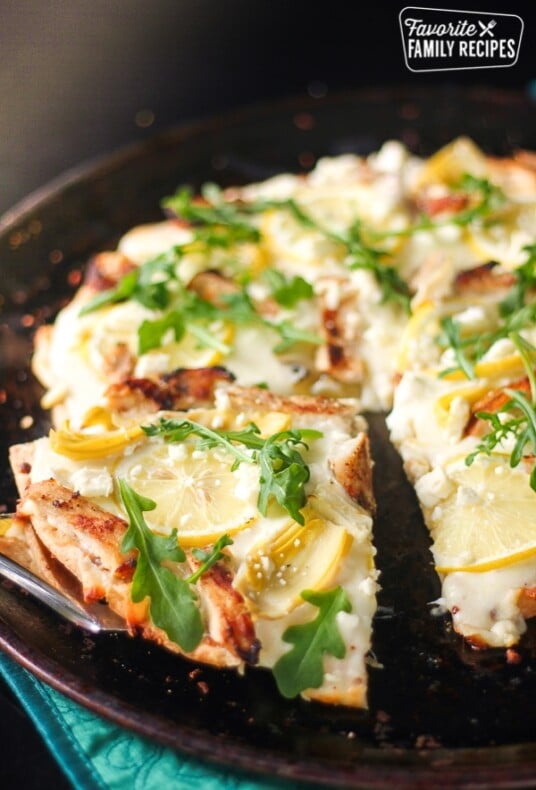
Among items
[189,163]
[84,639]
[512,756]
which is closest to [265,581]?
[84,639]

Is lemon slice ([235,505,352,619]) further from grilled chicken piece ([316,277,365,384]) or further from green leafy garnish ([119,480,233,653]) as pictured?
grilled chicken piece ([316,277,365,384])

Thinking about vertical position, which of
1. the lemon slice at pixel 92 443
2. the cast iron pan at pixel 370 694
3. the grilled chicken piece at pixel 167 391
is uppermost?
the lemon slice at pixel 92 443

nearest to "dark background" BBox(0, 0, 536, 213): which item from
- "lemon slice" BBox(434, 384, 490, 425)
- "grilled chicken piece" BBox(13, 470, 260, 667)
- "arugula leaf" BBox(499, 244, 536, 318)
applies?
"arugula leaf" BBox(499, 244, 536, 318)

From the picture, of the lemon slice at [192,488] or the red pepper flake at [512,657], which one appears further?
the lemon slice at [192,488]

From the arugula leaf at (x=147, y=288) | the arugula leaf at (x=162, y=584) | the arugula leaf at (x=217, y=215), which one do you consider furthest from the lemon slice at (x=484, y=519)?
the arugula leaf at (x=217, y=215)

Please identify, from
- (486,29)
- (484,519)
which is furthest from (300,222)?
A: (484,519)

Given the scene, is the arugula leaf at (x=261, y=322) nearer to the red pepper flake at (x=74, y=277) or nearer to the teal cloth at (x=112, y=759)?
the red pepper flake at (x=74, y=277)

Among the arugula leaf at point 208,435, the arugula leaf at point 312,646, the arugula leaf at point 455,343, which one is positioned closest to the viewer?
the arugula leaf at point 312,646
